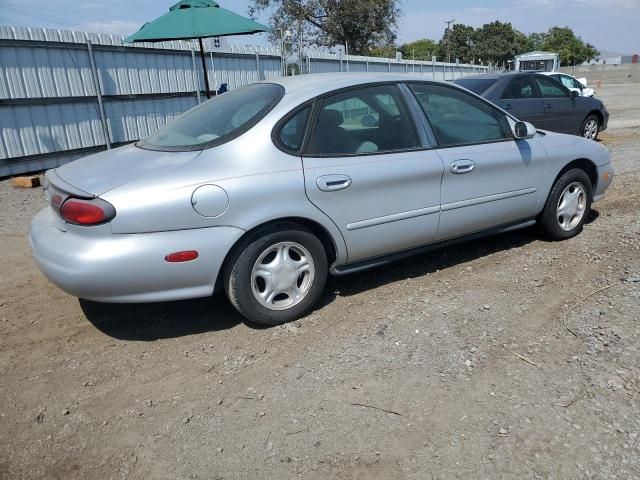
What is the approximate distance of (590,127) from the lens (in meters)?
10.6

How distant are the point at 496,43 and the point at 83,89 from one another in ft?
244

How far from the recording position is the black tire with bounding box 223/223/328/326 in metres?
3.19

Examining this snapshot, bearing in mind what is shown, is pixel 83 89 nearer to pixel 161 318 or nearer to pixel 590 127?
pixel 161 318

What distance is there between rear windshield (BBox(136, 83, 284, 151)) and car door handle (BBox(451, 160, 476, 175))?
1396 millimetres

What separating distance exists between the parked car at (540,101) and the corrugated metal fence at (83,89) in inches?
232

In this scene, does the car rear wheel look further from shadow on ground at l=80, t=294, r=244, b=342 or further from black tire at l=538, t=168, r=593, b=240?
shadow on ground at l=80, t=294, r=244, b=342

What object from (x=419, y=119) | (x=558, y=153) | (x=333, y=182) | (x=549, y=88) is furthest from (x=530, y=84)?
(x=333, y=182)

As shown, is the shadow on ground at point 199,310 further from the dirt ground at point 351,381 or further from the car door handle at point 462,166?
the car door handle at point 462,166

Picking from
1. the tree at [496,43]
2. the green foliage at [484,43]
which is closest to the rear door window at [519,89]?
the green foliage at [484,43]

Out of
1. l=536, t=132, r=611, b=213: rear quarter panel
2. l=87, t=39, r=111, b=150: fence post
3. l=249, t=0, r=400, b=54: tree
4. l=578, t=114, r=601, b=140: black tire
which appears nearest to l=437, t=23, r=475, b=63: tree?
l=249, t=0, r=400, b=54: tree

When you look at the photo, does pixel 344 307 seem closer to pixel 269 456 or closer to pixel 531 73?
pixel 269 456

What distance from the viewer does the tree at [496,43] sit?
7281 centimetres

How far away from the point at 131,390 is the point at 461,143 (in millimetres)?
2908

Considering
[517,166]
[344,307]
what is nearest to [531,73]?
[517,166]
